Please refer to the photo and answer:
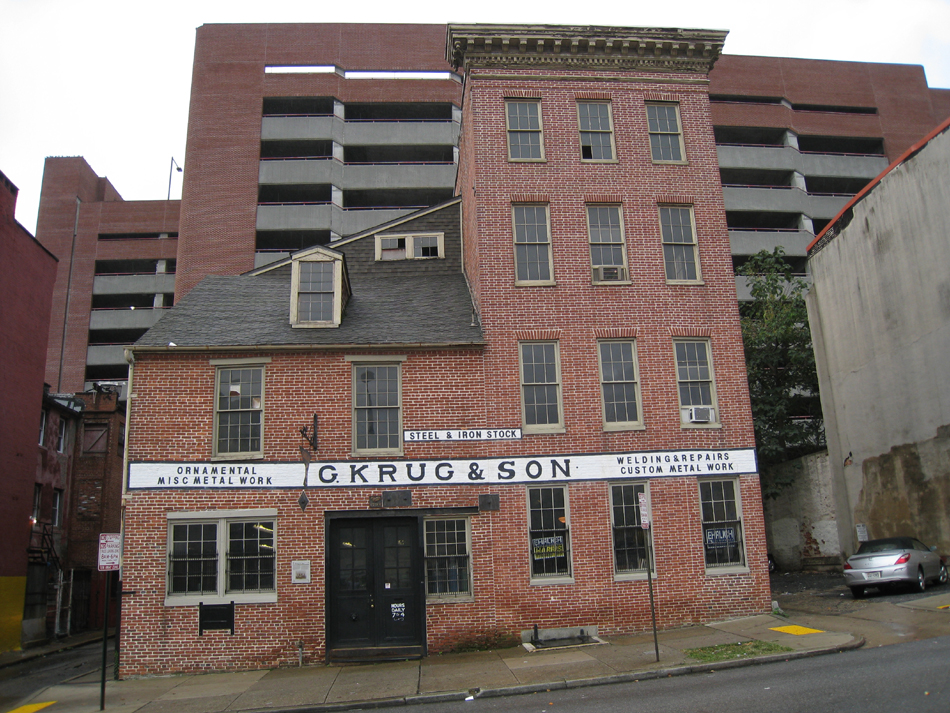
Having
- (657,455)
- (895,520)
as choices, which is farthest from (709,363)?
(895,520)

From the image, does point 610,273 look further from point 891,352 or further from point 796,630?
point 891,352

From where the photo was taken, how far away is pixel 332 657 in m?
14.6

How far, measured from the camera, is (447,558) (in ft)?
50.5

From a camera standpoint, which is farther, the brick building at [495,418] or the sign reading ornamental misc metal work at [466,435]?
the sign reading ornamental misc metal work at [466,435]

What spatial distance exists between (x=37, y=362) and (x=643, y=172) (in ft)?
68.1

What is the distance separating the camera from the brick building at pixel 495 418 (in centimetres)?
1499

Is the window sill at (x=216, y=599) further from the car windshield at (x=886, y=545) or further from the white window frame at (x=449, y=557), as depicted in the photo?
the car windshield at (x=886, y=545)

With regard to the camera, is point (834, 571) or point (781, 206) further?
point (781, 206)

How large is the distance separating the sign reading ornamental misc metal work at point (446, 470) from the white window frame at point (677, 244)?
4.19 metres

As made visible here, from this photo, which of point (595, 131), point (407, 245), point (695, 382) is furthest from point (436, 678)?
point (595, 131)

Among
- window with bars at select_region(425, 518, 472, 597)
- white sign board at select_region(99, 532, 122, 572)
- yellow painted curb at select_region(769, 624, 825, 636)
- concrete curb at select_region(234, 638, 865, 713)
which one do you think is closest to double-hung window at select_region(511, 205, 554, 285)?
window with bars at select_region(425, 518, 472, 597)

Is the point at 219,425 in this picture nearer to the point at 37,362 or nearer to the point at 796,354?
the point at 37,362

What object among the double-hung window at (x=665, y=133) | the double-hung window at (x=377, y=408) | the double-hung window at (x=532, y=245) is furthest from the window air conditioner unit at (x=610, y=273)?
the double-hung window at (x=377, y=408)

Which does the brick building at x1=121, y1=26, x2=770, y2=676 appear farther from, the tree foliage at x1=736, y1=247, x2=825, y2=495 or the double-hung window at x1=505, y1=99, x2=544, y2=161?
the tree foliage at x1=736, y1=247, x2=825, y2=495
